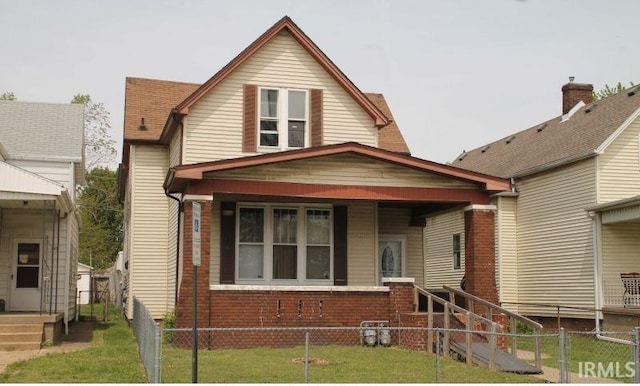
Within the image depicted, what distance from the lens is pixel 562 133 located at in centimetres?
2919

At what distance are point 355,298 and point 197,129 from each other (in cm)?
609

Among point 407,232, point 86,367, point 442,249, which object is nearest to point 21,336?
point 86,367

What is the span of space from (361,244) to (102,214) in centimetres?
5699

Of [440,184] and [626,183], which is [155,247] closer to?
[440,184]

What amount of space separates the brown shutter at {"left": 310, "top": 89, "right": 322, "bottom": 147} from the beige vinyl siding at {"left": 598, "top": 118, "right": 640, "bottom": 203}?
29.4 feet

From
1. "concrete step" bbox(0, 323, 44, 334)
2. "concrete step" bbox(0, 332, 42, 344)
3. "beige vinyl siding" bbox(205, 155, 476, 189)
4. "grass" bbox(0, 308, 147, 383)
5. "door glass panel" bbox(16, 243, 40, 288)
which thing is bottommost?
"grass" bbox(0, 308, 147, 383)

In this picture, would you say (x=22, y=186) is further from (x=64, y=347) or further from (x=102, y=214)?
(x=102, y=214)

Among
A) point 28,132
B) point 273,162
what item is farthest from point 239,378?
point 28,132

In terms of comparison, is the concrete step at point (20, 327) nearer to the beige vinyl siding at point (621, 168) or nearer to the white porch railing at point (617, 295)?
the white porch railing at point (617, 295)

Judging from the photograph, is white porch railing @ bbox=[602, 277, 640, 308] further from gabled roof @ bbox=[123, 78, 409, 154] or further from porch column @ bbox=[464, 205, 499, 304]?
gabled roof @ bbox=[123, 78, 409, 154]

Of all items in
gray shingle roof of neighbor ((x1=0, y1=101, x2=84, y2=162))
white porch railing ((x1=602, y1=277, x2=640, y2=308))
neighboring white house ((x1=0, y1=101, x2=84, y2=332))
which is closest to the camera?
neighboring white house ((x1=0, y1=101, x2=84, y2=332))

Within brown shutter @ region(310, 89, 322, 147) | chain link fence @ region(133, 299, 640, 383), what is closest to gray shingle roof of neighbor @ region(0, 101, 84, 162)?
brown shutter @ region(310, 89, 322, 147)

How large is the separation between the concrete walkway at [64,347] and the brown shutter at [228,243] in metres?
3.68

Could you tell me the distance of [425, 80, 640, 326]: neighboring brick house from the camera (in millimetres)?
24359
